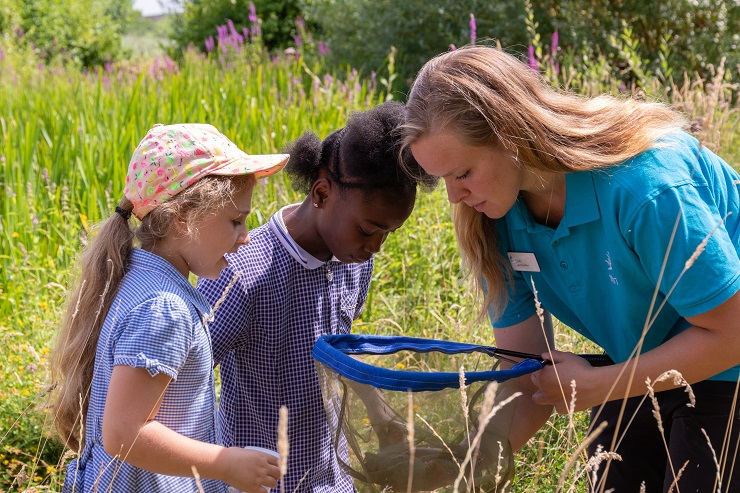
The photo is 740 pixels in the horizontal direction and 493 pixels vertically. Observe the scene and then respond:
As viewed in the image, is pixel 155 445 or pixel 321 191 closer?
pixel 155 445

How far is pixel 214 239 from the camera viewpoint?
190 centimetres

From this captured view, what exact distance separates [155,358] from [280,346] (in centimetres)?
58

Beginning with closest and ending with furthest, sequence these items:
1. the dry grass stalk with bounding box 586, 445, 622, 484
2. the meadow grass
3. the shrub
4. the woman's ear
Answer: the dry grass stalk with bounding box 586, 445, 622, 484 < the woman's ear < the meadow grass < the shrub

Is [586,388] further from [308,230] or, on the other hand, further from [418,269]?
[418,269]

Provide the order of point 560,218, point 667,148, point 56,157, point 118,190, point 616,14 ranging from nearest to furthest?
point 667,148 → point 560,218 → point 118,190 → point 56,157 → point 616,14

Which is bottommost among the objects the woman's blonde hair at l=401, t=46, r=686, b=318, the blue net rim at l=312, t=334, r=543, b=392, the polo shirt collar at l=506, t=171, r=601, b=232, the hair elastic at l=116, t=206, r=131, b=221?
the blue net rim at l=312, t=334, r=543, b=392

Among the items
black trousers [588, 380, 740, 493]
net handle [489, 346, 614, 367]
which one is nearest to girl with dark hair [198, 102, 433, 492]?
net handle [489, 346, 614, 367]

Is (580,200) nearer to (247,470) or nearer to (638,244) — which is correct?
(638,244)

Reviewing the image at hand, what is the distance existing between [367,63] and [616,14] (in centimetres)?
300

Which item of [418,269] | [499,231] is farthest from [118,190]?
[499,231]

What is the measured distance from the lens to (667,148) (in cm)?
189

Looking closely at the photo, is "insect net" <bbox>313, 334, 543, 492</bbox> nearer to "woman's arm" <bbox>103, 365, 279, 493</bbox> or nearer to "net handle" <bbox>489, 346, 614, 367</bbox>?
"net handle" <bbox>489, 346, 614, 367</bbox>

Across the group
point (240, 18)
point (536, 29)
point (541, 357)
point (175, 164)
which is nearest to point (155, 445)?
point (175, 164)

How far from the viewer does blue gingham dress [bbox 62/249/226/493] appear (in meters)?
1.72
